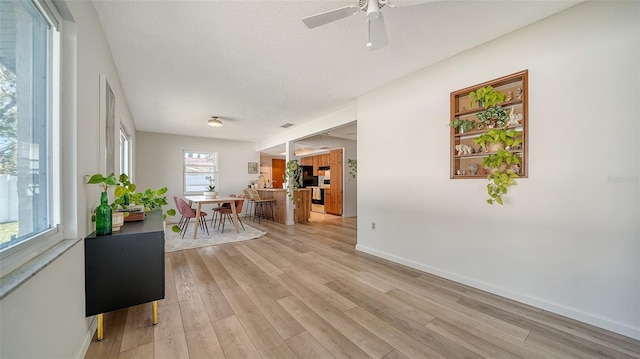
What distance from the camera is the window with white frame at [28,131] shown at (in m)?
0.95

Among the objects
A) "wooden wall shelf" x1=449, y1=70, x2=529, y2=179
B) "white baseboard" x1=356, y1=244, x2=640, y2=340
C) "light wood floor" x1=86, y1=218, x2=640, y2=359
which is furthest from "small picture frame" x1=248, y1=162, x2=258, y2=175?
"wooden wall shelf" x1=449, y1=70, x2=529, y2=179

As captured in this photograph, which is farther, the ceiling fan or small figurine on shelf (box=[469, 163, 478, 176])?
small figurine on shelf (box=[469, 163, 478, 176])

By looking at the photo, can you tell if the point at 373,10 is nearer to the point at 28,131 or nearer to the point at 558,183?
the point at 28,131

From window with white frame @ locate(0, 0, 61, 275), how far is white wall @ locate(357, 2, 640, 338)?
3.13 metres

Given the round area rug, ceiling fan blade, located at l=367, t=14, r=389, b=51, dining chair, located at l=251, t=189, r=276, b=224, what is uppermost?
ceiling fan blade, located at l=367, t=14, r=389, b=51

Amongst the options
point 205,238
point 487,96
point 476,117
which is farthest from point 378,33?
point 205,238

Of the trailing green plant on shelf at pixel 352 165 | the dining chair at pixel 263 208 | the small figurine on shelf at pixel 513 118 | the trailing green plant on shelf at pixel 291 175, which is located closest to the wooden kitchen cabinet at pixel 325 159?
the trailing green plant on shelf at pixel 352 165

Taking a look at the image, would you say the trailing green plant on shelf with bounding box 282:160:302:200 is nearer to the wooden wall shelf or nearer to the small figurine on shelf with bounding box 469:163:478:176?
the wooden wall shelf

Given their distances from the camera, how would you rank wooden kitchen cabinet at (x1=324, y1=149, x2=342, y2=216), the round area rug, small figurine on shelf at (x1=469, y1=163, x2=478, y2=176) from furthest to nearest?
wooden kitchen cabinet at (x1=324, y1=149, x2=342, y2=216)
the round area rug
small figurine on shelf at (x1=469, y1=163, x2=478, y2=176)

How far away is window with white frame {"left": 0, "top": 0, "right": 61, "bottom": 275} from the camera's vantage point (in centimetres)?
95

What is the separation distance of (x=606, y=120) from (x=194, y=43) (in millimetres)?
3480

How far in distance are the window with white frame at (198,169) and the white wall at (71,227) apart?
5.27 metres

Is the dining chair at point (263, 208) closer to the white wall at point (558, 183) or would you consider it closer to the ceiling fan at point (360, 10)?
the white wall at point (558, 183)

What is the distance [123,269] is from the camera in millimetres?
1619
